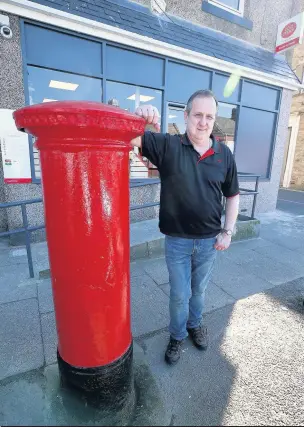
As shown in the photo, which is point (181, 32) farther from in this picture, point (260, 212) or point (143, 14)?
point (260, 212)

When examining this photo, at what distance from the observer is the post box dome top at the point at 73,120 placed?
0.99m

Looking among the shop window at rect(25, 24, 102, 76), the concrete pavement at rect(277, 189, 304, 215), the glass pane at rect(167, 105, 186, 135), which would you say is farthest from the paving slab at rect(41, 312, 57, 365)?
the concrete pavement at rect(277, 189, 304, 215)


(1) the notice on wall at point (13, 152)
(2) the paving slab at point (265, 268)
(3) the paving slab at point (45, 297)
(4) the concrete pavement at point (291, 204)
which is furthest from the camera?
(4) the concrete pavement at point (291, 204)

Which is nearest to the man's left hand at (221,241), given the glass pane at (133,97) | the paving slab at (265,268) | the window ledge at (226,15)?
the paving slab at (265,268)

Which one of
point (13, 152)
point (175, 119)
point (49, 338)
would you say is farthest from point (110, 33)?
point (49, 338)

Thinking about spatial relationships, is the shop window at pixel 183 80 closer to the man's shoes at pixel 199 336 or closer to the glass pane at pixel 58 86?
the glass pane at pixel 58 86

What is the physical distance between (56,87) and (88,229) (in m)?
4.12

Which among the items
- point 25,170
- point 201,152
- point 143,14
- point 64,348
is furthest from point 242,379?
point 143,14

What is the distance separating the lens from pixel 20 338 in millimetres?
2254

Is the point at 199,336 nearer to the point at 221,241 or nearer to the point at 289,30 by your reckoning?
the point at 221,241

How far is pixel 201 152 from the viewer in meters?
1.77

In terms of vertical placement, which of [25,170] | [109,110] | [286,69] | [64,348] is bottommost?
[64,348]

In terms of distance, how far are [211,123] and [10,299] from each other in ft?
8.91

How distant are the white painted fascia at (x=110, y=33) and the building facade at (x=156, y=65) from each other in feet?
0.05
